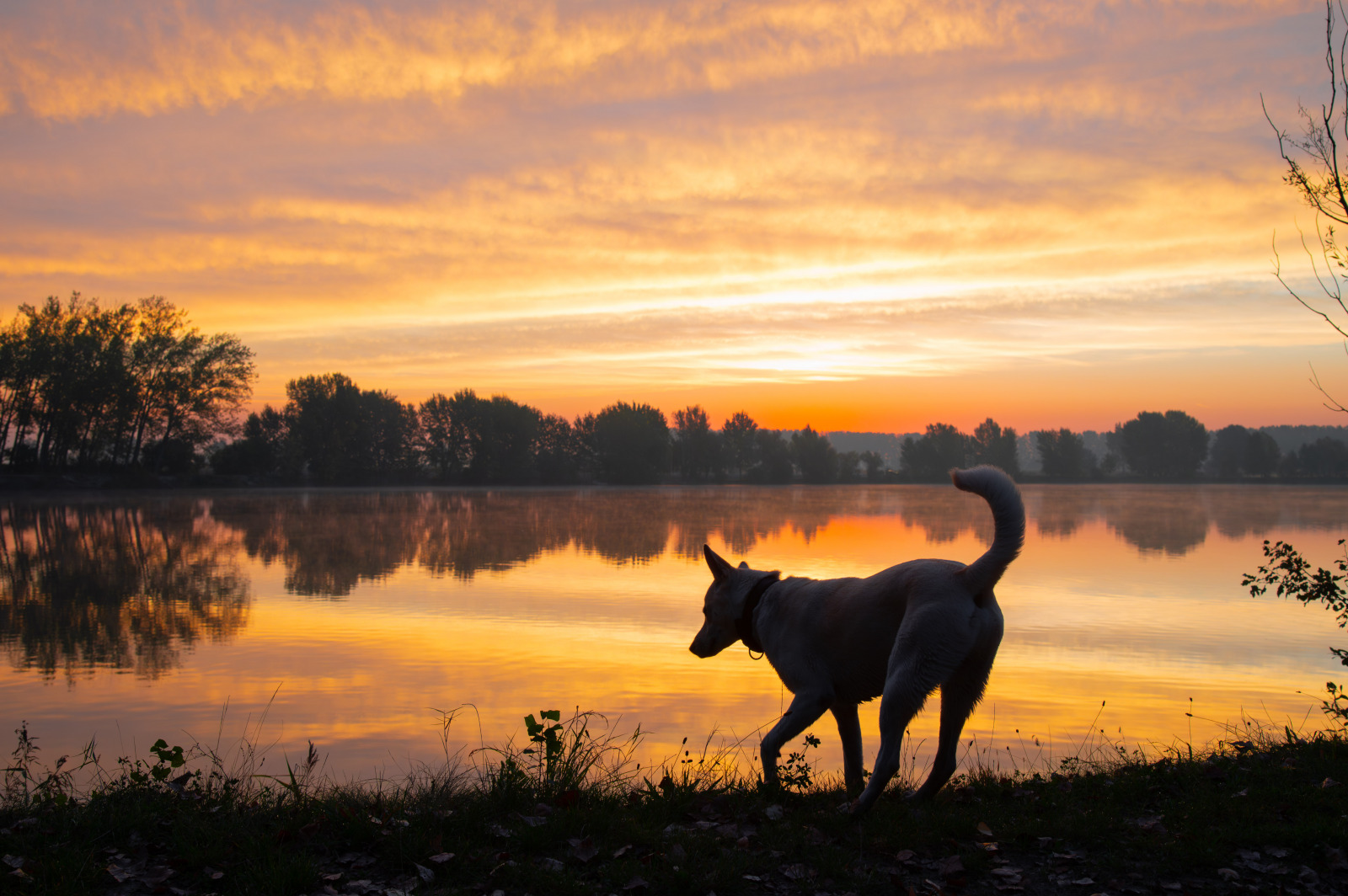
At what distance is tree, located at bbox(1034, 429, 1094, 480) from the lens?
455 ft

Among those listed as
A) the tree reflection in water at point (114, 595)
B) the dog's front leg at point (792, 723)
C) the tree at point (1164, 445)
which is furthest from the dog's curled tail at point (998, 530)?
the tree at point (1164, 445)

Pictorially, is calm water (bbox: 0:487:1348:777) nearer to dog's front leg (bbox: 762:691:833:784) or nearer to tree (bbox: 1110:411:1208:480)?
dog's front leg (bbox: 762:691:833:784)

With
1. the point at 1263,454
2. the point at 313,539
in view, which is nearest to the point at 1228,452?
the point at 1263,454

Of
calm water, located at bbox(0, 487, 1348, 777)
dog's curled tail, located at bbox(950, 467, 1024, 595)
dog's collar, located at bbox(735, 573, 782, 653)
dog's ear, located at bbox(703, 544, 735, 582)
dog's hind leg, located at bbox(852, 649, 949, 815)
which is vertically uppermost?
dog's curled tail, located at bbox(950, 467, 1024, 595)

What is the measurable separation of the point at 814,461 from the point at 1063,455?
46778mm

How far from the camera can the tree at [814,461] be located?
5025 inches

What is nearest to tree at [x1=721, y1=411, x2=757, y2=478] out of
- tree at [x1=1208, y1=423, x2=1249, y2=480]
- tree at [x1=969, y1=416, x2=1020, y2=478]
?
tree at [x1=969, y1=416, x2=1020, y2=478]

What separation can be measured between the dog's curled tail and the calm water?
320cm

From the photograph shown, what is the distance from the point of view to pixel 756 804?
5527mm

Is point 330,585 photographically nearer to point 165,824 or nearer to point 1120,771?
point 165,824

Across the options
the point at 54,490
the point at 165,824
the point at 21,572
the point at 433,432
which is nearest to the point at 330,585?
the point at 21,572

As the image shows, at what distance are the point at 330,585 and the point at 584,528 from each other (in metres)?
16.3

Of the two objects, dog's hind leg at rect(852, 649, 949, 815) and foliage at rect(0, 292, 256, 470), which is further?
foliage at rect(0, 292, 256, 470)

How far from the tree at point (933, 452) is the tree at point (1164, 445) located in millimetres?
28446
